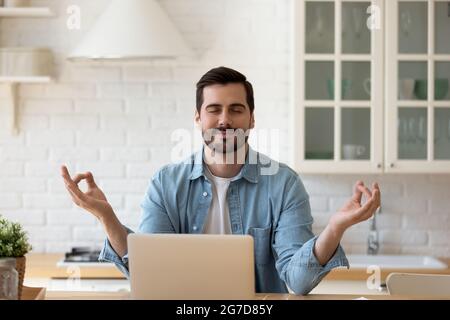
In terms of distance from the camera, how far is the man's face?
2104mm

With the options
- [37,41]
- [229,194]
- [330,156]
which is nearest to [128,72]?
[37,41]

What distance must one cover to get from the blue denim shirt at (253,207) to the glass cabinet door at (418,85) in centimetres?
129

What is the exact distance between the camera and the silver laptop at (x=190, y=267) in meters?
1.48

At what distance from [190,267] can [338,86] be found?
2050 mm

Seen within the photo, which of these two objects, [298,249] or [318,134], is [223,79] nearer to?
[298,249]

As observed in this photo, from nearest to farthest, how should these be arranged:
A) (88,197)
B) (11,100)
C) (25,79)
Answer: (88,197) → (25,79) → (11,100)

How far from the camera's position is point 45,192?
355 cm

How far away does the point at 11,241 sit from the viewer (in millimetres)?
1630

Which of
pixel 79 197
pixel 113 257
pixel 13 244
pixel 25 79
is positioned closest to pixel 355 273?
pixel 113 257

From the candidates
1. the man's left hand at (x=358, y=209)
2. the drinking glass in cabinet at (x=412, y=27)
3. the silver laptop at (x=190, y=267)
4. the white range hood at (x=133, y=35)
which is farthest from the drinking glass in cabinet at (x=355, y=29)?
the silver laptop at (x=190, y=267)

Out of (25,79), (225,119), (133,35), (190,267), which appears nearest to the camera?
(190,267)

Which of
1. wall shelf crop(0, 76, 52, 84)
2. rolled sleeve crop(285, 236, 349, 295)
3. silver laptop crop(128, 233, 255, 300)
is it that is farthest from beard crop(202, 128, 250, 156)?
wall shelf crop(0, 76, 52, 84)

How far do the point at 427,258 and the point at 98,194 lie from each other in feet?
6.66

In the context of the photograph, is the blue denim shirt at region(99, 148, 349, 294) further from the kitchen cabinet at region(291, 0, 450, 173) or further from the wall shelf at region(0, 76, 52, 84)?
the wall shelf at region(0, 76, 52, 84)
